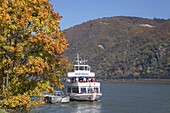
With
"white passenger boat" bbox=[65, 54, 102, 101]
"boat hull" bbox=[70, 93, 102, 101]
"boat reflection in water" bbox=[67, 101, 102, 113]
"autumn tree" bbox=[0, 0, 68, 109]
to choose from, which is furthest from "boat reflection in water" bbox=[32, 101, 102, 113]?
"autumn tree" bbox=[0, 0, 68, 109]

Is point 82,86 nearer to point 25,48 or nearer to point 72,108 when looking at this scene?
point 72,108

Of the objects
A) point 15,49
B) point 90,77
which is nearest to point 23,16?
point 15,49

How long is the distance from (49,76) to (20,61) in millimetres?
2606

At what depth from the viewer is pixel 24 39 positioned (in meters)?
20.7

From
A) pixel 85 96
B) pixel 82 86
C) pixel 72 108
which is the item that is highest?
pixel 82 86

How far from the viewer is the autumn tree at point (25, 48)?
19641mm

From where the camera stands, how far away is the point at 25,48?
20422mm

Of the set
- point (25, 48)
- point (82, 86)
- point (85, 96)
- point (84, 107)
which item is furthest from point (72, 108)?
point (25, 48)

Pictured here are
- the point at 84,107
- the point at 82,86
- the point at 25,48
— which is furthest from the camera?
the point at 82,86

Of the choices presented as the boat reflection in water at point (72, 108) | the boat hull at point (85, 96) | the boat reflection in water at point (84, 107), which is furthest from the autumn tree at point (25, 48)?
the boat hull at point (85, 96)

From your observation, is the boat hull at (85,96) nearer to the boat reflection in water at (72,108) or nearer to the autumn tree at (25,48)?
the boat reflection in water at (72,108)

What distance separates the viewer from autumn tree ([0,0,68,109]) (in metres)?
19.6

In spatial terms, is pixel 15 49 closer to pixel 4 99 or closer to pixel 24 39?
pixel 24 39

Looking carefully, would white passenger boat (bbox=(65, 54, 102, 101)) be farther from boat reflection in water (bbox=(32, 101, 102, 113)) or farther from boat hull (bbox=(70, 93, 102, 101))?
boat reflection in water (bbox=(32, 101, 102, 113))
